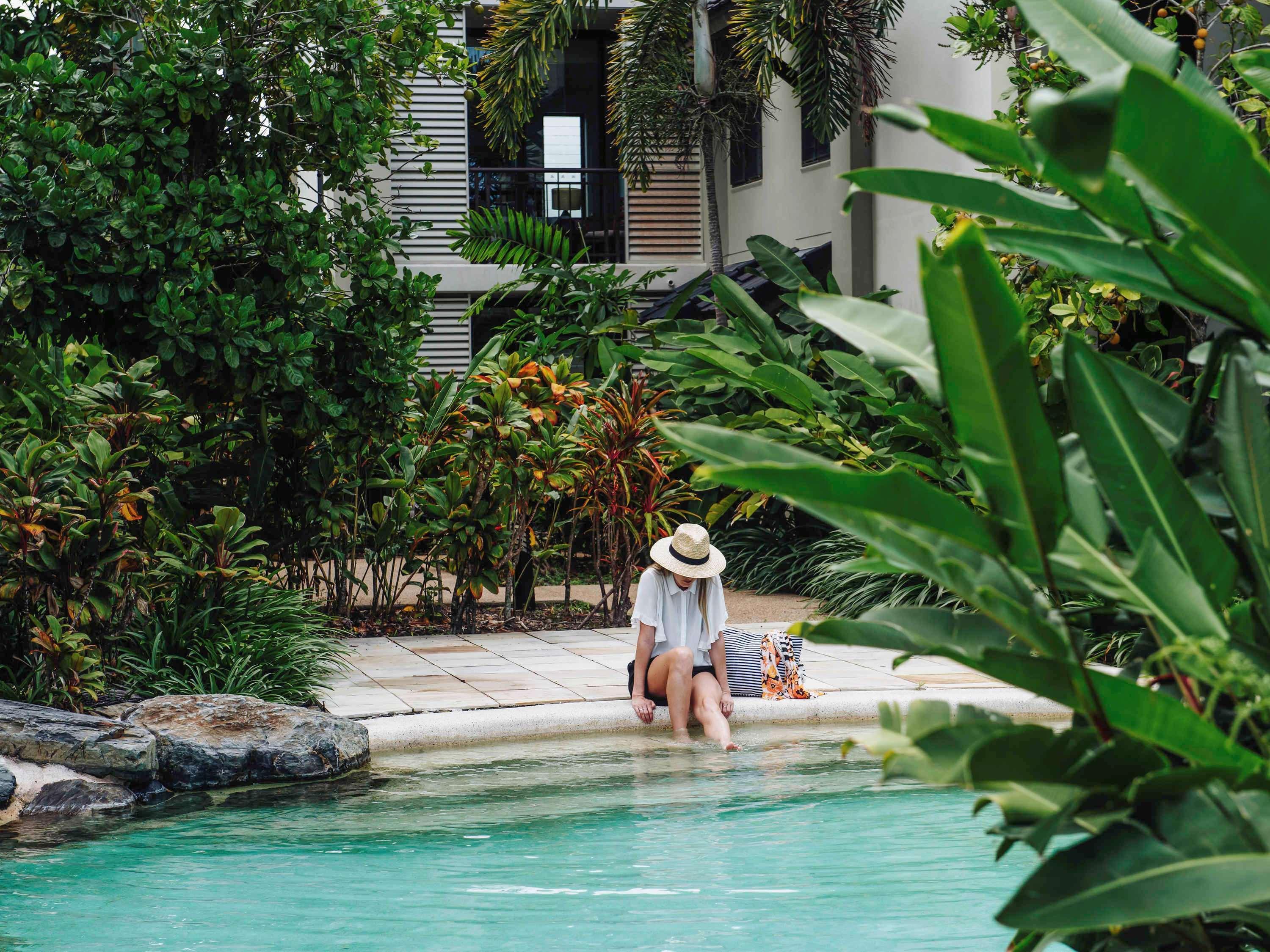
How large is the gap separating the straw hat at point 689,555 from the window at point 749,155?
12.4 m

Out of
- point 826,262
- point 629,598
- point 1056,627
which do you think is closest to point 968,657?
point 1056,627

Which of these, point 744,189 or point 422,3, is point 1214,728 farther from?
point 744,189

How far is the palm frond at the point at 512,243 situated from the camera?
633 inches

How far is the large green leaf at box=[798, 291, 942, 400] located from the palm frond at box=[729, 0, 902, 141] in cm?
1387

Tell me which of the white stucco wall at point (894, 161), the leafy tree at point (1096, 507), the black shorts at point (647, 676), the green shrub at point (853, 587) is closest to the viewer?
the leafy tree at point (1096, 507)

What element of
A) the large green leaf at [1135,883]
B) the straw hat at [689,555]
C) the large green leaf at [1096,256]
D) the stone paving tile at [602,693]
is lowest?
the stone paving tile at [602,693]

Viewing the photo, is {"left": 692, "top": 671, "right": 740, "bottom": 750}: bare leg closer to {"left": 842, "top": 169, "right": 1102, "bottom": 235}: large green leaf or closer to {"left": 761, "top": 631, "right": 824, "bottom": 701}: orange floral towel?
{"left": 761, "top": 631, "right": 824, "bottom": 701}: orange floral towel

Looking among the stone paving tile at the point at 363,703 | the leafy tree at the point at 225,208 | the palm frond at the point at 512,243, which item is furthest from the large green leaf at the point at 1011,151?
the palm frond at the point at 512,243

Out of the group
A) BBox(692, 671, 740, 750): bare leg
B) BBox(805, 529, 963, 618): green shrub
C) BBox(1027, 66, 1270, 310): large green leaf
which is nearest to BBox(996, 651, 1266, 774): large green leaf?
BBox(1027, 66, 1270, 310): large green leaf

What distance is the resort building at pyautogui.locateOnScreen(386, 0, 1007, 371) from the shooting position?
1633 cm

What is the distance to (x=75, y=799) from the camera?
6547 mm

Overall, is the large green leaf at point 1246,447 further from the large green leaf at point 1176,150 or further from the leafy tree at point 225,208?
the leafy tree at point 225,208

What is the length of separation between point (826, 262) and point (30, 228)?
11.4m

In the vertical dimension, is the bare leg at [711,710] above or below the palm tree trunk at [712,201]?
below
